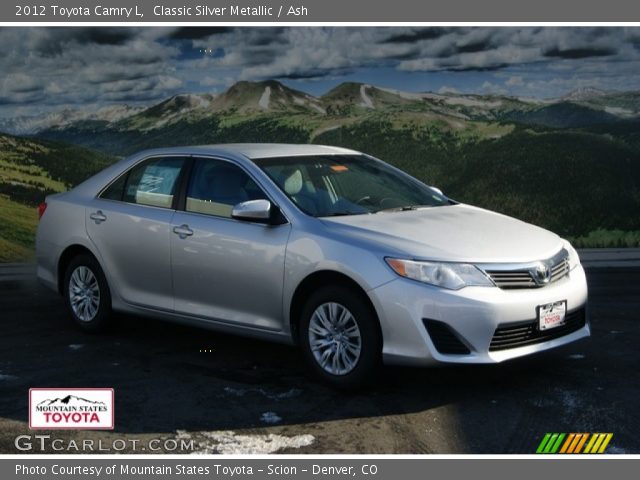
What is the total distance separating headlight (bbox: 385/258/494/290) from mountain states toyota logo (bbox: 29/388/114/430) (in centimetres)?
190

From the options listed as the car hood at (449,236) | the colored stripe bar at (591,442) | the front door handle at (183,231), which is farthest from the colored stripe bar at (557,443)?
the front door handle at (183,231)

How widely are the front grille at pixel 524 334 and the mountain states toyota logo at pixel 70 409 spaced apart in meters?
2.30

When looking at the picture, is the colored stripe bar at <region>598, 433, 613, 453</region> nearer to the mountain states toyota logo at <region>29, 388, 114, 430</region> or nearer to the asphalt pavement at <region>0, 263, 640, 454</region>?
the asphalt pavement at <region>0, 263, 640, 454</region>

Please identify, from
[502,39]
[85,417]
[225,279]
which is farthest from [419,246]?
[502,39]

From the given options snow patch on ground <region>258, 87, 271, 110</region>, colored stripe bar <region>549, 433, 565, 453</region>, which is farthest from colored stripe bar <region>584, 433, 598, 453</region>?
snow patch on ground <region>258, 87, 271, 110</region>

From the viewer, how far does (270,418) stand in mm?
6062

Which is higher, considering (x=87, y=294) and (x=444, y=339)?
(x=444, y=339)

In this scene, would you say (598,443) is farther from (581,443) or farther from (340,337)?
(340,337)

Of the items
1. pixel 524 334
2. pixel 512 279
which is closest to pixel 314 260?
pixel 512 279

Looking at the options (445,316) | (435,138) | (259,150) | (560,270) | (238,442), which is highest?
(259,150)

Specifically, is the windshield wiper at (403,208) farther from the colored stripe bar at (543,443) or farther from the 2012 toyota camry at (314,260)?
the colored stripe bar at (543,443)

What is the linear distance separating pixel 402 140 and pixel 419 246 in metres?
9.15

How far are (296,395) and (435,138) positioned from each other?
929 centimetres

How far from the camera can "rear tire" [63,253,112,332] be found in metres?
8.17
